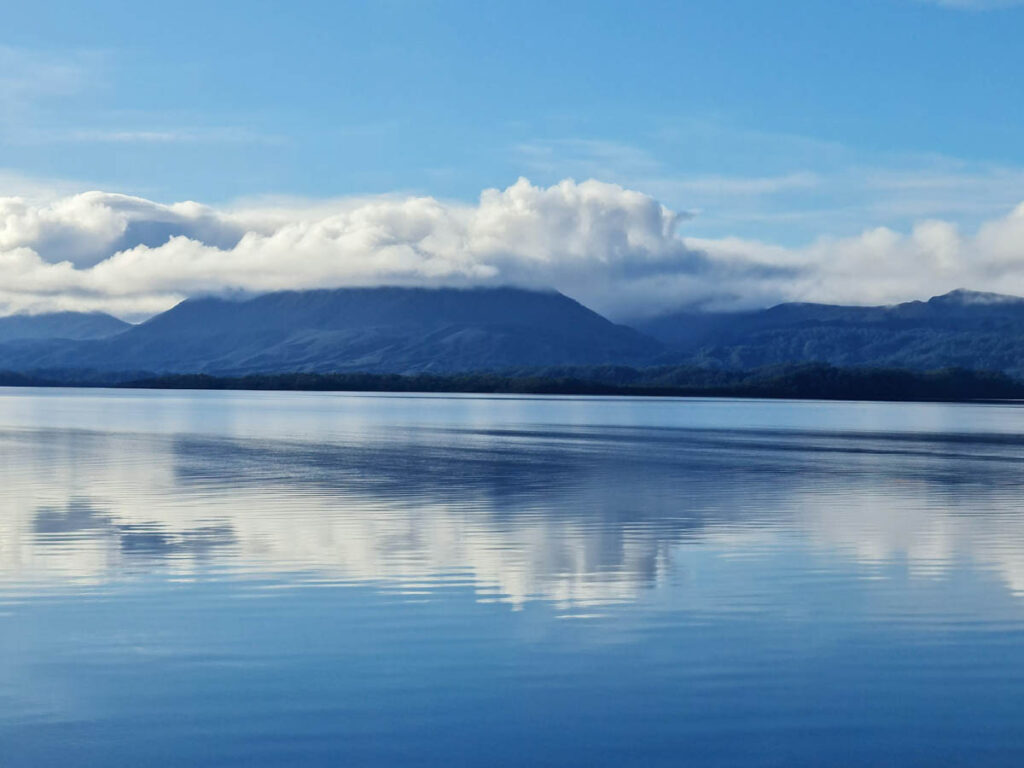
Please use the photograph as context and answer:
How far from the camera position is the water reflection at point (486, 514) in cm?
2816

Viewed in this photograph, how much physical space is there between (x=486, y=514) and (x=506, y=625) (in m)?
17.7

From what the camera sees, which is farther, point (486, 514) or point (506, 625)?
point (486, 514)

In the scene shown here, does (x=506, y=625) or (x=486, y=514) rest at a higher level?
(x=486, y=514)

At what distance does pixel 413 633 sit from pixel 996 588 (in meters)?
13.0

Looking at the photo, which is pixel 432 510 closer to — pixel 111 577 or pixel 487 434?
pixel 111 577

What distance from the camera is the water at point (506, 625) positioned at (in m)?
15.6

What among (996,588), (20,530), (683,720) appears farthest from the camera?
(20,530)

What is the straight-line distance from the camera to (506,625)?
2206cm

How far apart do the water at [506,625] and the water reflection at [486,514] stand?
0.63 feet

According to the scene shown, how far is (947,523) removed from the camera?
38469mm

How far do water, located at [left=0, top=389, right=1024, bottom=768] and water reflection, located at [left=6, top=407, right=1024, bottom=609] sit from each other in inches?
7.6

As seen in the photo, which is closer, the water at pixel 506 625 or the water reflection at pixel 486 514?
the water at pixel 506 625

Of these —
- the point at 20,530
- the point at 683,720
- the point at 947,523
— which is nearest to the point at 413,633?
the point at 683,720

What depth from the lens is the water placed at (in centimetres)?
1556
